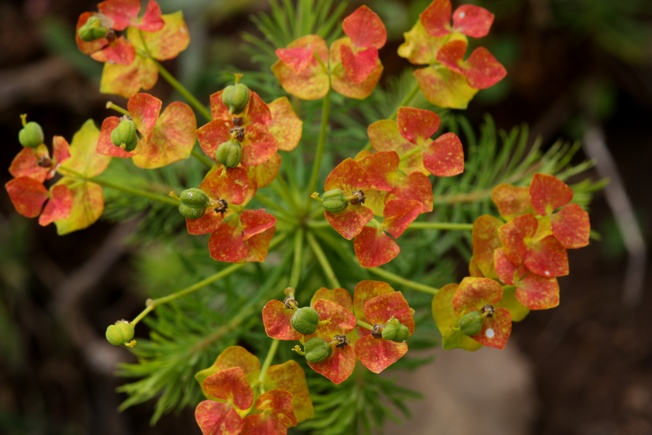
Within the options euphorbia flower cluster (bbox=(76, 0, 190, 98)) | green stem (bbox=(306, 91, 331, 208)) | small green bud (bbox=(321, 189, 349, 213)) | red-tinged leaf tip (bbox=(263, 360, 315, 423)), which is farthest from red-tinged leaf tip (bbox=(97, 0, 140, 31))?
red-tinged leaf tip (bbox=(263, 360, 315, 423))

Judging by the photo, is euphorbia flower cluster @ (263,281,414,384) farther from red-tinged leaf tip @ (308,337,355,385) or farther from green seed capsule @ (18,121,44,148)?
green seed capsule @ (18,121,44,148)

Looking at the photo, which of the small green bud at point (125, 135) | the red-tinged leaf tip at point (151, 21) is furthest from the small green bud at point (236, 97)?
the red-tinged leaf tip at point (151, 21)

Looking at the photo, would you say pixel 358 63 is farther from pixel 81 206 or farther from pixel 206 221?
pixel 81 206

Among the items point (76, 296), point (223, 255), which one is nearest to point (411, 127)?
point (223, 255)

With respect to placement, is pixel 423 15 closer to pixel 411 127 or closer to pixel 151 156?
pixel 411 127

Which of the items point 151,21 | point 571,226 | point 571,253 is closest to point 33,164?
point 151,21
